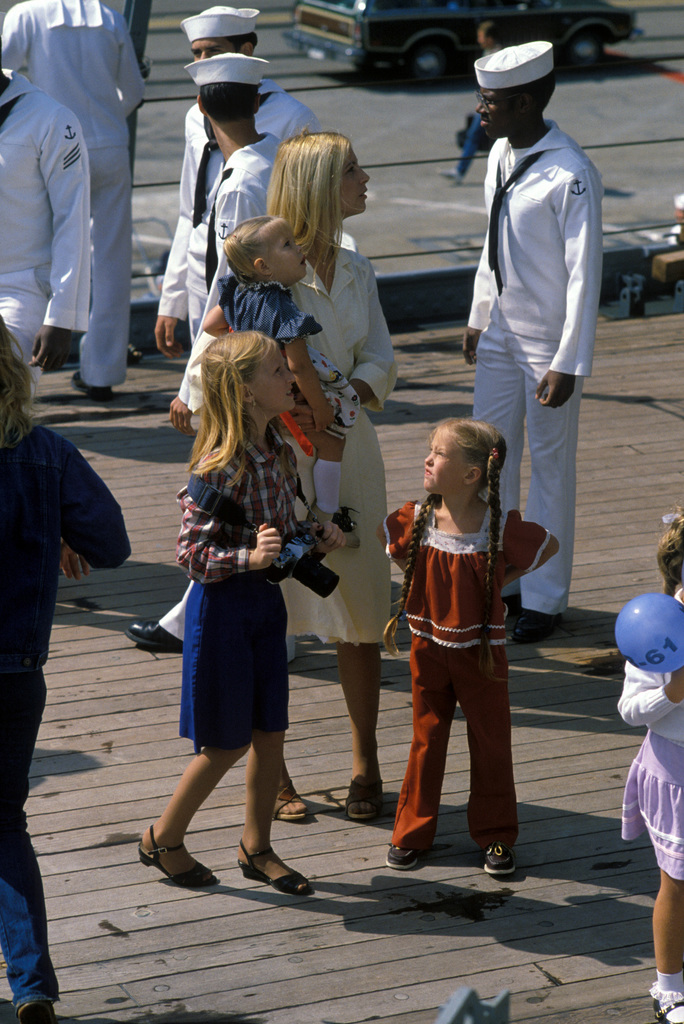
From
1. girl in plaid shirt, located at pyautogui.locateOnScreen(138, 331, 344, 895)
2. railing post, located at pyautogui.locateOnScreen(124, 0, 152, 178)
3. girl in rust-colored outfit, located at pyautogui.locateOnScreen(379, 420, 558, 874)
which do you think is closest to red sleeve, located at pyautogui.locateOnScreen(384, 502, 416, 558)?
girl in rust-colored outfit, located at pyautogui.locateOnScreen(379, 420, 558, 874)

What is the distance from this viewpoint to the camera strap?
2.59 meters

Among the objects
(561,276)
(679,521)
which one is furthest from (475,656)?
(561,276)

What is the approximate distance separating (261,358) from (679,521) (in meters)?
0.89

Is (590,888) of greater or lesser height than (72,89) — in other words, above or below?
below

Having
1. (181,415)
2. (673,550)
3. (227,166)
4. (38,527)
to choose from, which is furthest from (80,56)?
(673,550)

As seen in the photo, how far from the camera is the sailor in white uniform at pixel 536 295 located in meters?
3.81

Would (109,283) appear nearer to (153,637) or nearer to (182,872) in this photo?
(153,637)

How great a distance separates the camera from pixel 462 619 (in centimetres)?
279

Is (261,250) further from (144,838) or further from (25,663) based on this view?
(144,838)

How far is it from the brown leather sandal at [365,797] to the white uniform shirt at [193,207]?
5.93 ft

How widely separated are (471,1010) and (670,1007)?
109 centimetres

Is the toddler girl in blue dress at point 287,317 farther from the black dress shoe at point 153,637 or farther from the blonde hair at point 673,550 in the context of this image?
the black dress shoe at point 153,637

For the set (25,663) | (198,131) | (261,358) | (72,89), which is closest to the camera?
(25,663)

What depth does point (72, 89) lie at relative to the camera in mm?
5863
